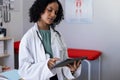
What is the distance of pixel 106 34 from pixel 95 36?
179 mm

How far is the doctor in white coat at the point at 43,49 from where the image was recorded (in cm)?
123

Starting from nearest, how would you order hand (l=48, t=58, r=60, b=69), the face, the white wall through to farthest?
hand (l=48, t=58, r=60, b=69), the face, the white wall

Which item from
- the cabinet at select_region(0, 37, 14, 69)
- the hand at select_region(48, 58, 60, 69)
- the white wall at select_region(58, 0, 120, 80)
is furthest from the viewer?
the cabinet at select_region(0, 37, 14, 69)

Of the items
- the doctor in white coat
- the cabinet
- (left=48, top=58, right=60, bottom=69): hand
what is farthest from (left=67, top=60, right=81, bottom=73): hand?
the cabinet

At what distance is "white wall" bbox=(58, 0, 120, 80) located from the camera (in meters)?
3.10

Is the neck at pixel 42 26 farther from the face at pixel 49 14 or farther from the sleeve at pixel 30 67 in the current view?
the sleeve at pixel 30 67

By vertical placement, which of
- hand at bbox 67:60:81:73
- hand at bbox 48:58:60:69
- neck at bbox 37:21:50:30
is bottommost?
hand at bbox 67:60:81:73

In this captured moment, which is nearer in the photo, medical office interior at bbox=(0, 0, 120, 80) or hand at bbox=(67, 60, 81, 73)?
hand at bbox=(67, 60, 81, 73)

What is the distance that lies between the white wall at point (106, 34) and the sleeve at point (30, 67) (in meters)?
2.10

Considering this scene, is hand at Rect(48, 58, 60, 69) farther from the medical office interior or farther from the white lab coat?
the medical office interior

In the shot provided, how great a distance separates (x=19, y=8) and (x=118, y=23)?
173cm

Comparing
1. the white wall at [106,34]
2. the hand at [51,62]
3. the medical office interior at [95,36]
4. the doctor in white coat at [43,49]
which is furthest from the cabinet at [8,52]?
the hand at [51,62]

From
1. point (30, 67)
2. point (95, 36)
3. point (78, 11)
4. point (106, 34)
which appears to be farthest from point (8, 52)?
point (30, 67)

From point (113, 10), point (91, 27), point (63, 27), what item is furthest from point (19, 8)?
point (113, 10)
